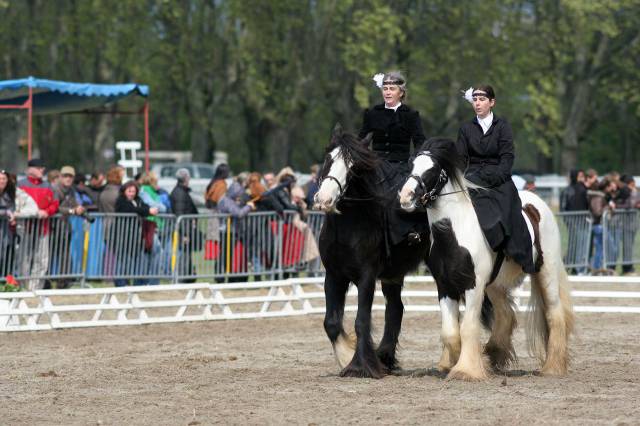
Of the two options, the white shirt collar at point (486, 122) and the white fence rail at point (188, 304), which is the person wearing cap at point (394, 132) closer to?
the white shirt collar at point (486, 122)

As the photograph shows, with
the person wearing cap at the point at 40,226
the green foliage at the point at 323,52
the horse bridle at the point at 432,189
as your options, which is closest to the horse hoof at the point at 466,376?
the horse bridle at the point at 432,189

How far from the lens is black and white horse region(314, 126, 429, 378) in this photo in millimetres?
11008

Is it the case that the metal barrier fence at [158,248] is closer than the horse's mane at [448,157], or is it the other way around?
the horse's mane at [448,157]

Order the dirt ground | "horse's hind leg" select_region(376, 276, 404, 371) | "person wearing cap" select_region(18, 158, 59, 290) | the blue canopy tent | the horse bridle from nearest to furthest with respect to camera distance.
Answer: the dirt ground → the horse bridle → "horse's hind leg" select_region(376, 276, 404, 371) → "person wearing cap" select_region(18, 158, 59, 290) → the blue canopy tent

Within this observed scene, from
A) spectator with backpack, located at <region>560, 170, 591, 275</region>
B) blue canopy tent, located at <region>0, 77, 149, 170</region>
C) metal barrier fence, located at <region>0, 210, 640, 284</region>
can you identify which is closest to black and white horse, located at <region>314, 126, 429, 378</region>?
metal barrier fence, located at <region>0, 210, 640, 284</region>

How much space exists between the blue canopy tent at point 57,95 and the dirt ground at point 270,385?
20.5 feet

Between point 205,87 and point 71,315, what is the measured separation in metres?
36.2

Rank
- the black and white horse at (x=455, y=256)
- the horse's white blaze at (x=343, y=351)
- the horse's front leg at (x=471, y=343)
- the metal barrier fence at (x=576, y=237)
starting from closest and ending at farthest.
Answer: the black and white horse at (x=455, y=256) < the horse's front leg at (x=471, y=343) < the horse's white blaze at (x=343, y=351) < the metal barrier fence at (x=576, y=237)

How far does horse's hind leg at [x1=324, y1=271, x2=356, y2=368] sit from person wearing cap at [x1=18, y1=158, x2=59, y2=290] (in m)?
8.22

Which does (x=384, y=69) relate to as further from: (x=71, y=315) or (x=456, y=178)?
(x=456, y=178)

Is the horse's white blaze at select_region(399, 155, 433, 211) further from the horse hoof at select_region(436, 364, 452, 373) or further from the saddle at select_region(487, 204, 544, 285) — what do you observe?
the horse hoof at select_region(436, 364, 452, 373)

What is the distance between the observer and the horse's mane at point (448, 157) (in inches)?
430

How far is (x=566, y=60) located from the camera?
160 ft

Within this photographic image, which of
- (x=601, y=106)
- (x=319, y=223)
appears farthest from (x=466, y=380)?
(x=601, y=106)
